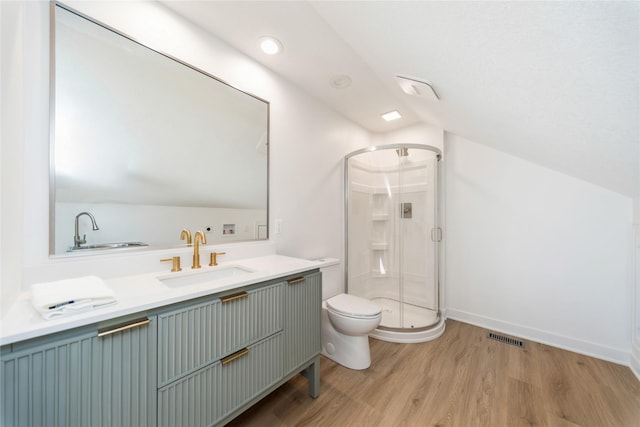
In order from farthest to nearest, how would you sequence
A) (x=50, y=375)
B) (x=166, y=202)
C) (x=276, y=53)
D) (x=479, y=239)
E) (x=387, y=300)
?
(x=387, y=300)
(x=479, y=239)
(x=276, y=53)
(x=166, y=202)
(x=50, y=375)

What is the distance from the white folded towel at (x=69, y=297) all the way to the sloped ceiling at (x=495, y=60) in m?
1.56

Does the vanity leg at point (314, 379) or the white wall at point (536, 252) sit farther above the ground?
the white wall at point (536, 252)

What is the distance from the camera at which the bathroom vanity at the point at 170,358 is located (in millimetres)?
681

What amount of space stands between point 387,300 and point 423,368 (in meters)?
1.10

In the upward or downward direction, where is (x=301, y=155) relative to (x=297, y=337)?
upward

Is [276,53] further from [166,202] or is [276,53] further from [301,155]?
[166,202]

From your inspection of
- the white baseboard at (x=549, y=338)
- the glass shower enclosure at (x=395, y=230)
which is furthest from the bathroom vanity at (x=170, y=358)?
the white baseboard at (x=549, y=338)

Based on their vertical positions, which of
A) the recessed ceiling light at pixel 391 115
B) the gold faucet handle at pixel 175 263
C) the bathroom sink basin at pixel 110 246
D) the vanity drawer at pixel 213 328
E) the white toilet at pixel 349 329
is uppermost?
the recessed ceiling light at pixel 391 115

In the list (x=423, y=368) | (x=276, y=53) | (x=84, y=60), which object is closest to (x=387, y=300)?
(x=423, y=368)

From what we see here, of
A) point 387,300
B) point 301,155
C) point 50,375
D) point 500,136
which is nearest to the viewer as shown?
point 50,375

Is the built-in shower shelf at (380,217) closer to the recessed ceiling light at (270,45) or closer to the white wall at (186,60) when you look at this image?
the white wall at (186,60)

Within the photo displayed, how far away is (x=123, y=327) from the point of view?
2.63ft

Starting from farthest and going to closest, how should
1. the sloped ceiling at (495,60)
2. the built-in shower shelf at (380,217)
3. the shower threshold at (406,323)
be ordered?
the built-in shower shelf at (380,217)
the shower threshold at (406,323)
the sloped ceiling at (495,60)

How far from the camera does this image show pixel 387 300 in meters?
2.90
